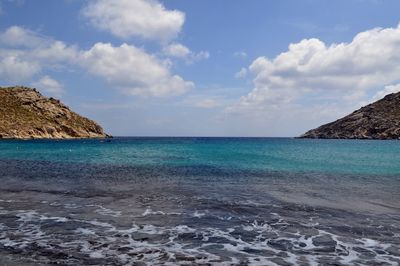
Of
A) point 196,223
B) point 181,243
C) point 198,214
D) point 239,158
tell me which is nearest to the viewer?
point 181,243

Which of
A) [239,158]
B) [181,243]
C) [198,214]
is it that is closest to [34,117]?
[239,158]

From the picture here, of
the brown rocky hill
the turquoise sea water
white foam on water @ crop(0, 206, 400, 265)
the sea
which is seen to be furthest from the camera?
the brown rocky hill

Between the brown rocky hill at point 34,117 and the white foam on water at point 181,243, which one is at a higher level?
the brown rocky hill at point 34,117

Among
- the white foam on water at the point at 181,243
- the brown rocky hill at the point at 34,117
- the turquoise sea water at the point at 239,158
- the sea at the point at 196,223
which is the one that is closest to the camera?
A: the white foam on water at the point at 181,243

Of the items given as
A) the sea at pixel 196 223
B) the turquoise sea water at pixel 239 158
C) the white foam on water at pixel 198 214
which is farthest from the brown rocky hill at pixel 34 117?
the white foam on water at pixel 198 214

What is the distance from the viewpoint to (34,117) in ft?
541

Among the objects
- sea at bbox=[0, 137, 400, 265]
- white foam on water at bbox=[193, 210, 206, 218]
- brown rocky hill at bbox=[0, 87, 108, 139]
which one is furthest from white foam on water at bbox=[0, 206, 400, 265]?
brown rocky hill at bbox=[0, 87, 108, 139]

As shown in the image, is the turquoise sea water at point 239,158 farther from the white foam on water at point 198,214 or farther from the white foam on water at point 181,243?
the white foam on water at point 181,243

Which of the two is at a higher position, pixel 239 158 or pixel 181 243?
pixel 239 158

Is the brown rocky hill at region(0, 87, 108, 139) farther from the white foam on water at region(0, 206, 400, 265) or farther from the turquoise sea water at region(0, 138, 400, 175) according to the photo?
the white foam on water at region(0, 206, 400, 265)

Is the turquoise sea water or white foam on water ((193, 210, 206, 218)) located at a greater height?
the turquoise sea water

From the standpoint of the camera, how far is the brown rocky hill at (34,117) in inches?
5945

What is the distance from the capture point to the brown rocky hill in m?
151

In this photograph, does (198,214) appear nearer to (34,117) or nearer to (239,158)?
(239,158)
